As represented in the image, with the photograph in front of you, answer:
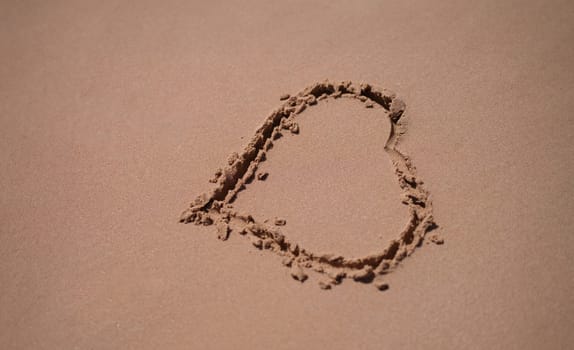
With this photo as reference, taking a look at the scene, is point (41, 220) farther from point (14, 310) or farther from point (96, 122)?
point (96, 122)

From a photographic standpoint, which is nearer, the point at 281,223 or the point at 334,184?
the point at 281,223

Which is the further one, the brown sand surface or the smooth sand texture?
the smooth sand texture

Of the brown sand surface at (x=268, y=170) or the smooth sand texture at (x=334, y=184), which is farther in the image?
the smooth sand texture at (x=334, y=184)

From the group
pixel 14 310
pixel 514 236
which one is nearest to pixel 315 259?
pixel 514 236

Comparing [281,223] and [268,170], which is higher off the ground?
[268,170]
